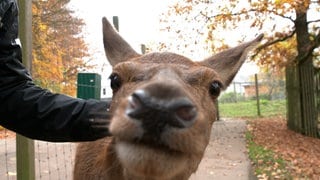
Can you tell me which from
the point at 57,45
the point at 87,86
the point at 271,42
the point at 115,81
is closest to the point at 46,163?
the point at 87,86

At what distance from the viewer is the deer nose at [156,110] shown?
2162mm

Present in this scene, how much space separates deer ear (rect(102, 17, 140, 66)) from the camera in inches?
165

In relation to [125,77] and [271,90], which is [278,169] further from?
[271,90]

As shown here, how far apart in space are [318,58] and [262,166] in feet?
23.8

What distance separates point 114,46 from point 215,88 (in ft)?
4.00

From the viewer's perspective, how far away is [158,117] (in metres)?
2.18

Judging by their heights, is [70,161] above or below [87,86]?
below

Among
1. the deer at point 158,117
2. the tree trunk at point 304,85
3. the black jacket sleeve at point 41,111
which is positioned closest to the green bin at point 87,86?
the deer at point 158,117

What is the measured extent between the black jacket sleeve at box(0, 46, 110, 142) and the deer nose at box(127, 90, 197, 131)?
3.23 feet

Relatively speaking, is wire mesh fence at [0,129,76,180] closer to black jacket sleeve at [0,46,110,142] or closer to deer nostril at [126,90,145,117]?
black jacket sleeve at [0,46,110,142]

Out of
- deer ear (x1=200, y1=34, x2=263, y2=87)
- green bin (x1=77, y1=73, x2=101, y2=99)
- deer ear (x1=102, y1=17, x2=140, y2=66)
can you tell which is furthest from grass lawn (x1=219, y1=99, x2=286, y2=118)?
deer ear (x1=102, y1=17, x2=140, y2=66)

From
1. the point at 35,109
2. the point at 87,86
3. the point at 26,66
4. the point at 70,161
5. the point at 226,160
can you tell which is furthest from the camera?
the point at 226,160

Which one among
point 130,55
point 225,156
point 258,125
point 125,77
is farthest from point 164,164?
point 258,125

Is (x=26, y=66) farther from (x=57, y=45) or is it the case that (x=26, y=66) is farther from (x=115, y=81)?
(x=57, y=45)
